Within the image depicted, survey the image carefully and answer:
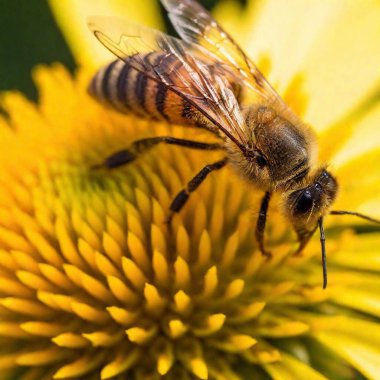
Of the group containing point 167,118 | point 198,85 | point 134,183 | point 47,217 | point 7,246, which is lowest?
point 7,246

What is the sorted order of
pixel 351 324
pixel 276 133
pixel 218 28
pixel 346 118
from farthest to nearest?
pixel 346 118 < pixel 218 28 < pixel 351 324 < pixel 276 133

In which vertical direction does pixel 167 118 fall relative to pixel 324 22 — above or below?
below

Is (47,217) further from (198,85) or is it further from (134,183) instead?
(198,85)

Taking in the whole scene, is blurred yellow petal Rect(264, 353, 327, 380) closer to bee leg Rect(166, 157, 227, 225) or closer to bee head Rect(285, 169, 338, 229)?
bee head Rect(285, 169, 338, 229)

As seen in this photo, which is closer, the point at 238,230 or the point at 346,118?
the point at 238,230

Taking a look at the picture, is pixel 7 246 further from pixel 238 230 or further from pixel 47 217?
pixel 238 230

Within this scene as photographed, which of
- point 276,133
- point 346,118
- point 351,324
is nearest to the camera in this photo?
point 276,133

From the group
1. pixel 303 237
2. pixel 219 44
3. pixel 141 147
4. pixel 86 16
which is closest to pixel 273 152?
pixel 303 237

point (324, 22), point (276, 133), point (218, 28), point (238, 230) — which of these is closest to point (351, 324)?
point (238, 230)

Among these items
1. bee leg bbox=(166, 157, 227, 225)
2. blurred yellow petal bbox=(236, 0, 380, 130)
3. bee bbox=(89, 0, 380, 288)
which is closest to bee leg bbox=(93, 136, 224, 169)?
bee bbox=(89, 0, 380, 288)
